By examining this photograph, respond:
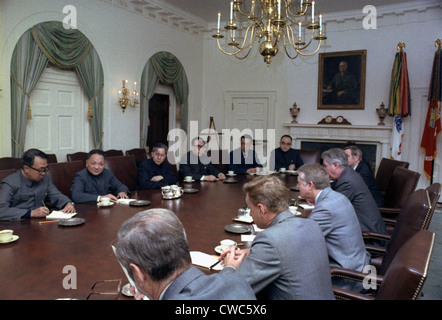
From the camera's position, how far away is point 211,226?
2.78 m

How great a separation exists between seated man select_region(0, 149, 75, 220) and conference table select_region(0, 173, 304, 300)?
0.49 ft

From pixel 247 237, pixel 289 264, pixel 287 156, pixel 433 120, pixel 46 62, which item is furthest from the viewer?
pixel 433 120

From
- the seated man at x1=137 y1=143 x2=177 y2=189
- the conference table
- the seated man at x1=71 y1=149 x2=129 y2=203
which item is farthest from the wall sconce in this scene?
the conference table

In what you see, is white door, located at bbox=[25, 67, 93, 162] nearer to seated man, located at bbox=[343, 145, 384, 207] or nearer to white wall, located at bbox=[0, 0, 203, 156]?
white wall, located at bbox=[0, 0, 203, 156]

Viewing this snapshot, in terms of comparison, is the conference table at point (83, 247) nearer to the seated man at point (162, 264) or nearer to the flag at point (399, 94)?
the seated man at point (162, 264)

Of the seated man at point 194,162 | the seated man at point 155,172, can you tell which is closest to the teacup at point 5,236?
the seated man at point 155,172

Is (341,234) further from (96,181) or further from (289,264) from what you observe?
(96,181)

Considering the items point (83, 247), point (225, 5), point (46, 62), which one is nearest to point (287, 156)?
point (225, 5)

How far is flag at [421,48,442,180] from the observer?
6.93 meters

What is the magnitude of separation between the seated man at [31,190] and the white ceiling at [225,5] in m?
5.52

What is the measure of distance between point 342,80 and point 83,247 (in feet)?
23.7

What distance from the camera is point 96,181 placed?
12.8 feet

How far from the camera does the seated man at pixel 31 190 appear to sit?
9.78 ft
